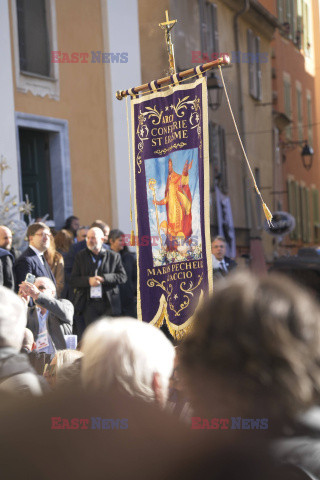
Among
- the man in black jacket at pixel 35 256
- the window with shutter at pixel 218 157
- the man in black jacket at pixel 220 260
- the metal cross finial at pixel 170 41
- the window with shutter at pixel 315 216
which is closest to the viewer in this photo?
the metal cross finial at pixel 170 41

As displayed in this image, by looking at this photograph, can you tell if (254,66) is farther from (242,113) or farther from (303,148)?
(303,148)

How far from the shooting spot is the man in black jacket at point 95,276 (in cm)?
1018

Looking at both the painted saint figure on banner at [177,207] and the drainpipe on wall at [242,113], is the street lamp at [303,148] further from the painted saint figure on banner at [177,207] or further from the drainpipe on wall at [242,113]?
the painted saint figure on banner at [177,207]

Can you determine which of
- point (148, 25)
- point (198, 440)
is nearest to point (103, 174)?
point (148, 25)

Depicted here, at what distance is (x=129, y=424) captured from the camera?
7.69 feet

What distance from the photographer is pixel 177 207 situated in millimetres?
8680

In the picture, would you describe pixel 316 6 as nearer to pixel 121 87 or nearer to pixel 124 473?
pixel 121 87

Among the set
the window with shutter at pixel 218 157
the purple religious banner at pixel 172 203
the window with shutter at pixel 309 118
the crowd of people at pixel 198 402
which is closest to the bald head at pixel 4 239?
the purple religious banner at pixel 172 203

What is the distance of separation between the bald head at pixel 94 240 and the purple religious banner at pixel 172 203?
4.13ft

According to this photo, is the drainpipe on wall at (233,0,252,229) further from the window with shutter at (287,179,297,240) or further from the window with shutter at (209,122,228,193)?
the window with shutter at (287,179,297,240)

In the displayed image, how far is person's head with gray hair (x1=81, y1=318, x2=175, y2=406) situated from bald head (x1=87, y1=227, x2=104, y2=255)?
730 cm

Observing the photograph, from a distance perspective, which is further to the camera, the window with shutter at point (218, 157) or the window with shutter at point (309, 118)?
the window with shutter at point (309, 118)

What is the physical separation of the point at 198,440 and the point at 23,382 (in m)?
1.15

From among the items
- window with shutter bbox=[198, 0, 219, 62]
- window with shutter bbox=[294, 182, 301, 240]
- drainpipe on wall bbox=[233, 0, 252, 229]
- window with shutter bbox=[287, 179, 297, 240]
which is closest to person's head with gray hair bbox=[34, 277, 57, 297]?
window with shutter bbox=[198, 0, 219, 62]
